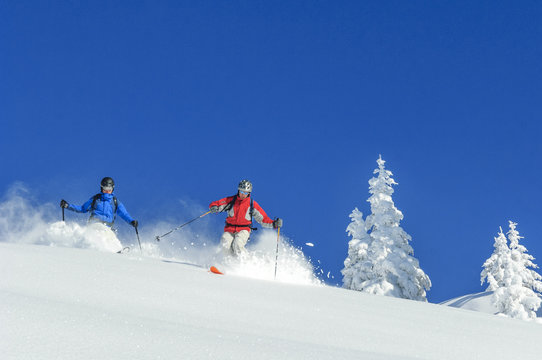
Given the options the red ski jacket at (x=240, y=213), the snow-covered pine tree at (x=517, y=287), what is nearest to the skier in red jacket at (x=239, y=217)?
the red ski jacket at (x=240, y=213)

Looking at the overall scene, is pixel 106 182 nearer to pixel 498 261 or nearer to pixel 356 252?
pixel 356 252

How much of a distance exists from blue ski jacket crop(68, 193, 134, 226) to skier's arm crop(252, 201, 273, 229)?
384 cm

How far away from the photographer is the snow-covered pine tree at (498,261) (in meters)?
32.2

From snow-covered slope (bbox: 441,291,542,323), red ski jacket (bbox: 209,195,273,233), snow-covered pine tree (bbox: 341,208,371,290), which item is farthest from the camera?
snow-covered slope (bbox: 441,291,542,323)

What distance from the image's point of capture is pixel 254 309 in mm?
4906

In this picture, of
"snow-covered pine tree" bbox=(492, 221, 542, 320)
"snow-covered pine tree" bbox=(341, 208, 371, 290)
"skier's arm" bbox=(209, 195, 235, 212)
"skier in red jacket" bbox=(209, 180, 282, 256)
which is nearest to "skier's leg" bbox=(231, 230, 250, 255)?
"skier in red jacket" bbox=(209, 180, 282, 256)

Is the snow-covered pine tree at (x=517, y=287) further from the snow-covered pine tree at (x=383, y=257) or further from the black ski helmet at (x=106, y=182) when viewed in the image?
the black ski helmet at (x=106, y=182)

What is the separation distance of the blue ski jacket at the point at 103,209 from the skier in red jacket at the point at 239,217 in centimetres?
300

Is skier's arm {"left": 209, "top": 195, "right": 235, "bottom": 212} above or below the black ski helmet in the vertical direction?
below

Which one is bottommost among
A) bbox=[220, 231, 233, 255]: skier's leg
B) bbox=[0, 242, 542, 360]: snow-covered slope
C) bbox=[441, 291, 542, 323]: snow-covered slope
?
bbox=[0, 242, 542, 360]: snow-covered slope

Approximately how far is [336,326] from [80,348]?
282cm

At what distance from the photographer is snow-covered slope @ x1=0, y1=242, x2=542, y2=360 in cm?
256

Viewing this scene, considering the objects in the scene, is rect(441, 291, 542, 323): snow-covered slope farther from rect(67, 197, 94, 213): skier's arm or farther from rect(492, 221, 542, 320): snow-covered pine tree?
rect(67, 197, 94, 213): skier's arm

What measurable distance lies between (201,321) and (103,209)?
9.95 meters
